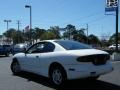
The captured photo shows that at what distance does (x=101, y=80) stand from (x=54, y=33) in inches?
3585

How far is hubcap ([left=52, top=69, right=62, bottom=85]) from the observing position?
9875mm

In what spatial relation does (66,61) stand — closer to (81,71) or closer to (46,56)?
(81,71)

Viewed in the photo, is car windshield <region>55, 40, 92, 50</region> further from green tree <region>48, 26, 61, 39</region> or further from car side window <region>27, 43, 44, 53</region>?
green tree <region>48, 26, 61, 39</region>

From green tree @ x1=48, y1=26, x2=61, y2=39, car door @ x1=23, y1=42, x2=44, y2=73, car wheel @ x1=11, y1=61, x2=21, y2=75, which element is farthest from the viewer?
green tree @ x1=48, y1=26, x2=61, y2=39

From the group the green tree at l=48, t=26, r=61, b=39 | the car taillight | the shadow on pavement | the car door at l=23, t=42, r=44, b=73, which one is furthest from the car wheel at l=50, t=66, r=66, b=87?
the green tree at l=48, t=26, r=61, b=39

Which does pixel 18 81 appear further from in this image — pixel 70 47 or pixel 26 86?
→ pixel 70 47

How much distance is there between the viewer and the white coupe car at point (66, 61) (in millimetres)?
9352

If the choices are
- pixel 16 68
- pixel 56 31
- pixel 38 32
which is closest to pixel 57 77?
pixel 16 68

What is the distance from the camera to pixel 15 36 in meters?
110

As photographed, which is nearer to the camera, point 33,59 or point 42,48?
point 42,48

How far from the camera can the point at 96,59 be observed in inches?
379

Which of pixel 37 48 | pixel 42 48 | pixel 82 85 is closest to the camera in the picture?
pixel 82 85

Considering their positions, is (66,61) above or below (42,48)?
below

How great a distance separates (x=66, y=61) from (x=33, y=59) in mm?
2214
